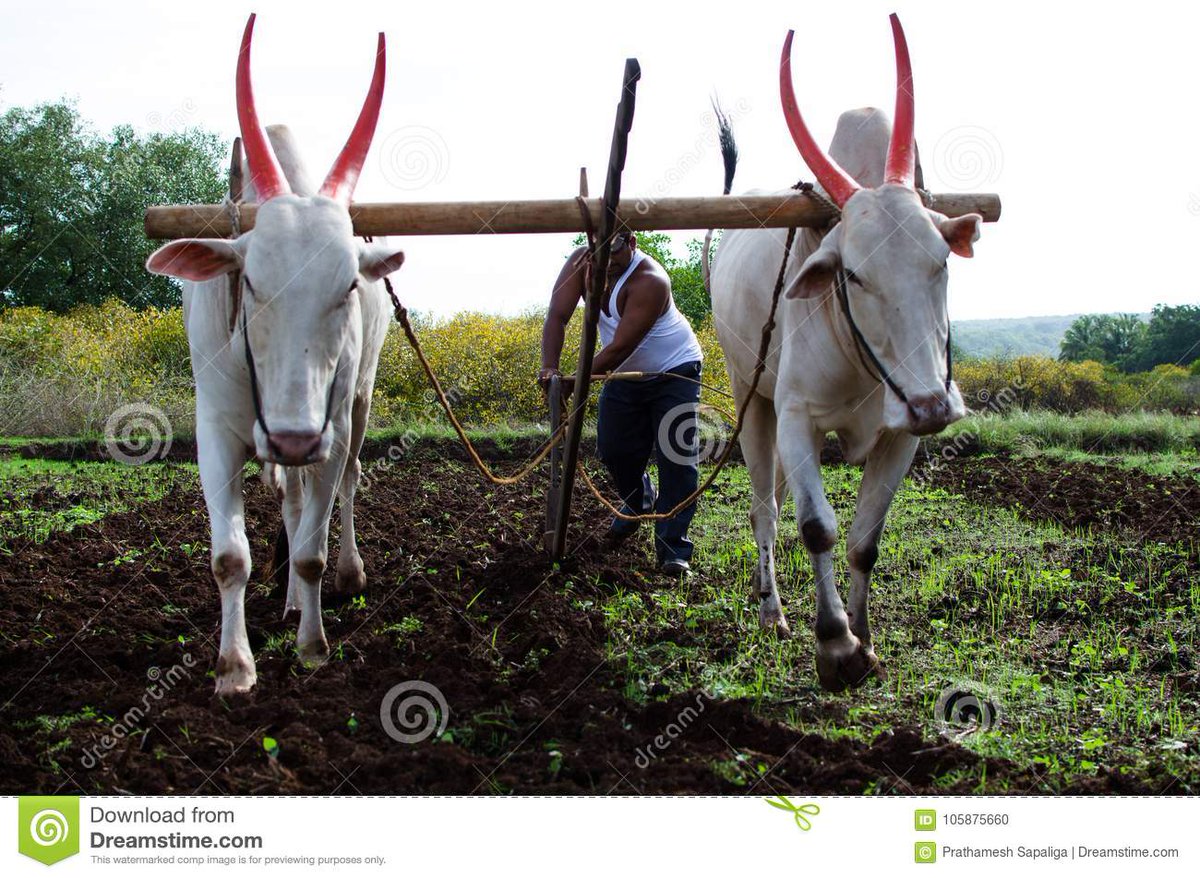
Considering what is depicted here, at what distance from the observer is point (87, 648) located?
416 centimetres

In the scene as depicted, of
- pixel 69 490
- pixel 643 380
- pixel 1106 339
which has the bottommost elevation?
pixel 69 490

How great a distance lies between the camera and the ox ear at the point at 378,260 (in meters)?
3.50

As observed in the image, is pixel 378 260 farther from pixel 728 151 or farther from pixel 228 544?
pixel 728 151

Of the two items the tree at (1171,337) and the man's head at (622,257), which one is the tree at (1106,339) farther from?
the man's head at (622,257)

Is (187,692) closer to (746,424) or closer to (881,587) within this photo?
(746,424)

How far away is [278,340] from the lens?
10.6 feet

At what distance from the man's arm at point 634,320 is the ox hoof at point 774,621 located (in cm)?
153

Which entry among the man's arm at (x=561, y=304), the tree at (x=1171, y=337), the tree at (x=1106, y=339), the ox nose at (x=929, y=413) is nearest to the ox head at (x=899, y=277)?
the ox nose at (x=929, y=413)

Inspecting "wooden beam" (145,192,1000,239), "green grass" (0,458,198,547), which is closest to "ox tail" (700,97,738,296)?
"wooden beam" (145,192,1000,239)

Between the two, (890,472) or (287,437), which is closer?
(287,437)

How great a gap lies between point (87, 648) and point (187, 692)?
0.78m

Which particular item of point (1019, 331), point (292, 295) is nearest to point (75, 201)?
point (292, 295)

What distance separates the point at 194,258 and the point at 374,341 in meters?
1.32
